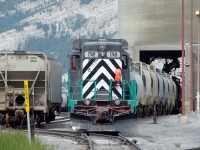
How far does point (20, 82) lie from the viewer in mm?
Answer: 32656

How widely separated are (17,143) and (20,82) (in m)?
14.8

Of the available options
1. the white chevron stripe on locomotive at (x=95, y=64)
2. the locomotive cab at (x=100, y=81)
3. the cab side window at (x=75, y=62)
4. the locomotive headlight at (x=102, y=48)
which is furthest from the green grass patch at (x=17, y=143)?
the locomotive headlight at (x=102, y=48)

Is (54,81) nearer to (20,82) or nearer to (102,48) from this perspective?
(20,82)

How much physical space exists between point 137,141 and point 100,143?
196 centimetres

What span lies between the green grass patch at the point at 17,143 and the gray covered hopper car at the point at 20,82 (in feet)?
39.7

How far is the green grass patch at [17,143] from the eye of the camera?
56.3ft

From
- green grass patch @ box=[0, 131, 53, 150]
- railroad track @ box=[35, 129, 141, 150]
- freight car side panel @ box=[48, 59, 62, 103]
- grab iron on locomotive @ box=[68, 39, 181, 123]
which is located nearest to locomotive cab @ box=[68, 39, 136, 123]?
grab iron on locomotive @ box=[68, 39, 181, 123]

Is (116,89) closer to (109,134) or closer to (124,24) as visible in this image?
(109,134)

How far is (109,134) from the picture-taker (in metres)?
30.5

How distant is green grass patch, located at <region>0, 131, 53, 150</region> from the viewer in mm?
17156

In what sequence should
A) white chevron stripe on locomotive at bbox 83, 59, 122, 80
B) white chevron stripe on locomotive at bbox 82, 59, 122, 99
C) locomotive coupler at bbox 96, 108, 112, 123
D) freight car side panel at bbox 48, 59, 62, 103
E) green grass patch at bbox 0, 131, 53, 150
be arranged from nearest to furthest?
green grass patch at bbox 0, 131, 53, 150, locomotive coupler at bbox 96, 108, 112, 123, white chevron stripe on locomotive at bbox 82, 59, 122, 99, white chevron stripe on locomotive at bbox 83, 59, 122, 80, freight car side panel at bbox 48, 59, 62, 103

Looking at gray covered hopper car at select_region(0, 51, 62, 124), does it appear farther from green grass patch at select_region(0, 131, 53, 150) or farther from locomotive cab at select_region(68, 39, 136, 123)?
green grass patch at select_region(0, 131, 53, 150)

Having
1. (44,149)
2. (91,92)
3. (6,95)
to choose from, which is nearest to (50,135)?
(91,92)

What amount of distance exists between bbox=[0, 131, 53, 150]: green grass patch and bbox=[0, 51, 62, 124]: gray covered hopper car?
12090mm
